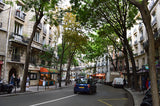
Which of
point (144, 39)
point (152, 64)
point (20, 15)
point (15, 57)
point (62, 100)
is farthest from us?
point (144, 39)

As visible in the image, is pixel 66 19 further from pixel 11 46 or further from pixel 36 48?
pixel 11 46

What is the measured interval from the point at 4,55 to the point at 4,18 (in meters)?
4.73

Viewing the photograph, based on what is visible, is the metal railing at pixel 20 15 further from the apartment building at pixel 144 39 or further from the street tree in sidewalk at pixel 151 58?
the street tree in sidewalk at pixel 151 58

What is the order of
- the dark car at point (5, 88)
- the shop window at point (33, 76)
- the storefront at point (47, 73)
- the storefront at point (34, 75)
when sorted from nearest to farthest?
the dark car at point (5, 88) → the storefront at point (34, 75) → the shop window at point (33, 76) → the storefront at point (47, 73)

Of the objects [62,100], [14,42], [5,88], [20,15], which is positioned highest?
[20,15]

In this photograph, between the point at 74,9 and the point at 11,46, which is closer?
the point at 74,9

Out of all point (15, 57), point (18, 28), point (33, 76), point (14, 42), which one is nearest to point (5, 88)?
point (14, 42)

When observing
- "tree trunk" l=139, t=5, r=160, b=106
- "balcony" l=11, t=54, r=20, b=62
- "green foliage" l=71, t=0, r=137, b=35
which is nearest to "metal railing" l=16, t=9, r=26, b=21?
"balcony" l=11, t=54, r=20, b=62

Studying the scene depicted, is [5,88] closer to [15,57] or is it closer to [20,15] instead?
[15,57]

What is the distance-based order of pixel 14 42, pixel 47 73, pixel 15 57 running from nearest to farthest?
pixel 14 42
pixel 15 57
pixel 47 73

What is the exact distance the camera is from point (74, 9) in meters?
13.0

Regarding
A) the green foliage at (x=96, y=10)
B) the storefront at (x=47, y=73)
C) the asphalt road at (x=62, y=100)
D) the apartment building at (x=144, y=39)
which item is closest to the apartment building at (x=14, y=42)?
the storefront at (x=47, y=73)

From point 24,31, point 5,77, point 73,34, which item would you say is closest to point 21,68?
point 5,77

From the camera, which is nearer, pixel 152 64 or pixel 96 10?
pixel 152 64
